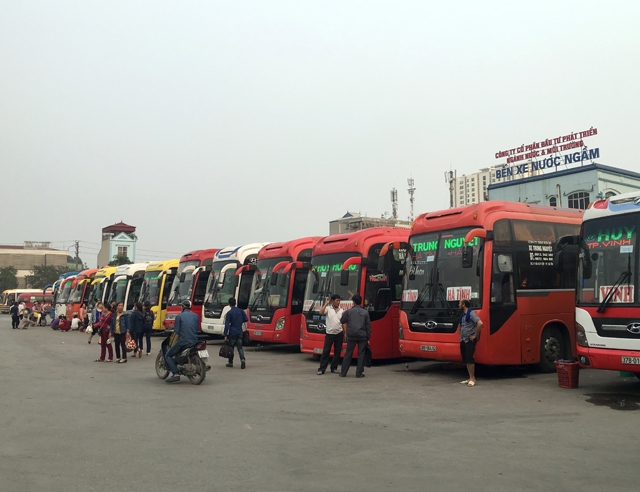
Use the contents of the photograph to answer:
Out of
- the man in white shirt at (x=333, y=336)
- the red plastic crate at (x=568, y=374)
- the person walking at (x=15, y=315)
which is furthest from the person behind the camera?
the person walking at (x=15, y=315)

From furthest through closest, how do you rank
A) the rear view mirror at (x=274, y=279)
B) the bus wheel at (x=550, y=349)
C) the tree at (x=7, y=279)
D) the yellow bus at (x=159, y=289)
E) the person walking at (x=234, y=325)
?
the tree at (x=7, y=279) → the yellow bus at (x=159, y=289) → the rear view mirror at (x=274, y=279) → the person walking at (x=234, y=325) → the bus wheel at (x=550, y=349)

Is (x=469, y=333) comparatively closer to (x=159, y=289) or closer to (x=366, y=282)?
(x=366, y=282)

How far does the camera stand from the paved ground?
227 inches

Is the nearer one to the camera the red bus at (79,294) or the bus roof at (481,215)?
the bus roof at (481,215)

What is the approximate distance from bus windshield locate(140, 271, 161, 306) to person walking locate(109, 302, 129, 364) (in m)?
10.1

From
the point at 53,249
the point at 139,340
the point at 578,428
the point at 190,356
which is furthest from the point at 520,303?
the point at 53,249

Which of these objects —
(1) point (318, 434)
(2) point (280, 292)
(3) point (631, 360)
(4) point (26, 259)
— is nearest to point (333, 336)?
(2) point (280, 292)

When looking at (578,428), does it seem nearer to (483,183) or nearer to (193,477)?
(193,477)

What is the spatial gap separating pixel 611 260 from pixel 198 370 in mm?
7746

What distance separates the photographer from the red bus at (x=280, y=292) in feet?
63.7

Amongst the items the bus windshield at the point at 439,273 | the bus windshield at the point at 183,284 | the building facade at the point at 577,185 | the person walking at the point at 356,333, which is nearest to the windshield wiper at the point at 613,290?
the bus windshield at the point at 439,273

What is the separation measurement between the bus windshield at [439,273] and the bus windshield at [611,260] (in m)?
2.26

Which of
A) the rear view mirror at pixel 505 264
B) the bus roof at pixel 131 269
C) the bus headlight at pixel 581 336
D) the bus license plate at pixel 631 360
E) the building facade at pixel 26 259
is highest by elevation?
the building facade at pixel 26 259

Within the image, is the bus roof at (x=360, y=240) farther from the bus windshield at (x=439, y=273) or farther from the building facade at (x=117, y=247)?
the building facade at (x=117, y=247)
